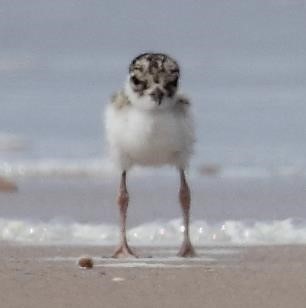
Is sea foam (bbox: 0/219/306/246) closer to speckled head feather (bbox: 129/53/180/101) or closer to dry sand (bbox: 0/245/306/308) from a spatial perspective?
dry sand (bbox: 0/245/306/308)

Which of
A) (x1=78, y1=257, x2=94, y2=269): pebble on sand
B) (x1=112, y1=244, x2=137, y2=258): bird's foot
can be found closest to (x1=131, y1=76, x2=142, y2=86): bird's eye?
(x1=112, y1=244, x2=137, y2=258): bird's foot

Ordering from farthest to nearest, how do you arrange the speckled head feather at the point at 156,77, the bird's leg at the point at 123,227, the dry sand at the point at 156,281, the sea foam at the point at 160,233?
the sea foam at the point at 160,233
the bird's leg at the point at 123,227
the speckled head feather at the point at 156,77
the dry sand at the point at 156,281

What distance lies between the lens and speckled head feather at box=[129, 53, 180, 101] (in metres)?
8.16

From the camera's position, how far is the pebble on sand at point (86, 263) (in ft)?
24.8

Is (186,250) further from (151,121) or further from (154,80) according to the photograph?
(154,80)

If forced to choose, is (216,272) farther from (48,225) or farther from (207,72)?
(207,72)

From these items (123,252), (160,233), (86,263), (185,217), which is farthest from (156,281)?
(160,233)

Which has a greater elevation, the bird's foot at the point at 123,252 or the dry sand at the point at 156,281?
the bird's foot at the point at 123,252

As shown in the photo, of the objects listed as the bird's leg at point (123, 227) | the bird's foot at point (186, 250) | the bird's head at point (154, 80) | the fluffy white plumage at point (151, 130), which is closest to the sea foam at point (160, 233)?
the bird's leg at point (123, 227)

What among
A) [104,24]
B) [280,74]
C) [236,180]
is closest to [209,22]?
[104,24]

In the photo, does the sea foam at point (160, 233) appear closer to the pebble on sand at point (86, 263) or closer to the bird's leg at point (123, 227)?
the bird's leg at point (123, 227)

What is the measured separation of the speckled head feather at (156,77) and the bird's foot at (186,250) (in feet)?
2.57

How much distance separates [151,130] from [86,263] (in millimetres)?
953

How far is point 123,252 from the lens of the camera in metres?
8.27
